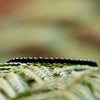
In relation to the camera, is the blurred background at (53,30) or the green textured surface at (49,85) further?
the blurred background at (53,30)

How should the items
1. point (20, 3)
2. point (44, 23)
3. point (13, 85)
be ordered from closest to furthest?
point (13, 85), point (44, 23), point (20, 3)

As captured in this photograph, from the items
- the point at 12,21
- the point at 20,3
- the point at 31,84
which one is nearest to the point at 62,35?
the point at 12,21

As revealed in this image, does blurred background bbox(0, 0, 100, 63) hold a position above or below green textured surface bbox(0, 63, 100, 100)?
above

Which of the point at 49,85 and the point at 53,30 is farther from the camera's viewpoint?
the point at 53,30

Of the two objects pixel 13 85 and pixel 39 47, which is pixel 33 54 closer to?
pixel 39 47

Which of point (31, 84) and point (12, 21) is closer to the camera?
point (31, 84)

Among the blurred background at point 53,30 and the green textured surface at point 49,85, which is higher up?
the blurred background at point 53,30

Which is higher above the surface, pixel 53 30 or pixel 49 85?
pixel 53 30

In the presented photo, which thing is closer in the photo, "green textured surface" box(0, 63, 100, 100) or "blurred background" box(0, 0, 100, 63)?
"green textured surface" box(0, 63, 100, 100)
